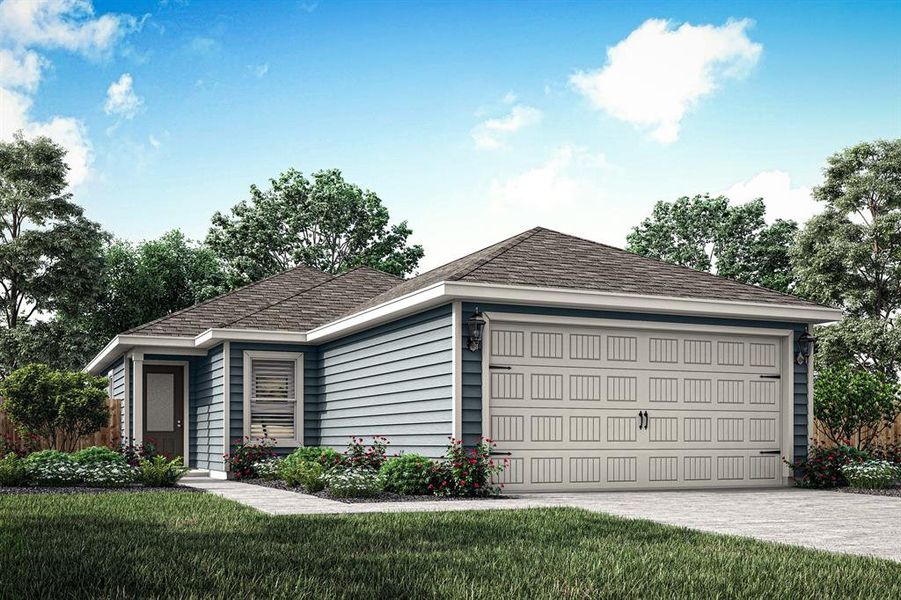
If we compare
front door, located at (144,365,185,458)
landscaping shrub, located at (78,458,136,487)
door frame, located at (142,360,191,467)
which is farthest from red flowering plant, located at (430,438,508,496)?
front door, located at (144,365,185,458)

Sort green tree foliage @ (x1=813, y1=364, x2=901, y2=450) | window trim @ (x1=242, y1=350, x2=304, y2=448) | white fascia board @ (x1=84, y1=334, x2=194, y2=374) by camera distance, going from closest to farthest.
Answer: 1. green tree foliage @ (x1=813, y1=364, x2=901, y2=450)
2. window trim @ (x1=242, y1=350, x2=304, y2=448)
3. white fascia board @ (x1=84, y1=334, x2=194, y2=374)

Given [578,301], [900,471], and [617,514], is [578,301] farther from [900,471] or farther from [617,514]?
[900,471]

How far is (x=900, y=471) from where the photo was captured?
1420 centimetres

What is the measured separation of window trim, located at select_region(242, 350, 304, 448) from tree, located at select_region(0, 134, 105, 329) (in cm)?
1685

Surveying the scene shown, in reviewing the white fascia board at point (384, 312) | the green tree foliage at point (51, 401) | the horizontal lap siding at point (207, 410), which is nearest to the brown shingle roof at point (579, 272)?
the white fascia board at point (384, 312)

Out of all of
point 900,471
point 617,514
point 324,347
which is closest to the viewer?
point 617,514

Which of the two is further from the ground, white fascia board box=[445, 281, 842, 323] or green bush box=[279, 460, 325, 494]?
white fascia board box=[445, 281, 842, 323]

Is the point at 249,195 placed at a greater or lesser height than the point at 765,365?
greater

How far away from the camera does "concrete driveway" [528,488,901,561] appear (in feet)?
26.0

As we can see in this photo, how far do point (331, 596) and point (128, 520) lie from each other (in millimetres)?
4072

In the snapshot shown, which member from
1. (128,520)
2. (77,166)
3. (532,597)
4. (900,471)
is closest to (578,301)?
(900,471)

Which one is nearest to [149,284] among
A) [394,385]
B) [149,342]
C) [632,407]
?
[149,342]

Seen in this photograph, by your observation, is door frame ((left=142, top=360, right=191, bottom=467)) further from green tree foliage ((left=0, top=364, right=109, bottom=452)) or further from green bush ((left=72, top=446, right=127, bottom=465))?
green bush ((left=72, top=446, right=127, bottom=465))

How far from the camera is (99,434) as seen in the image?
63.5 ft
